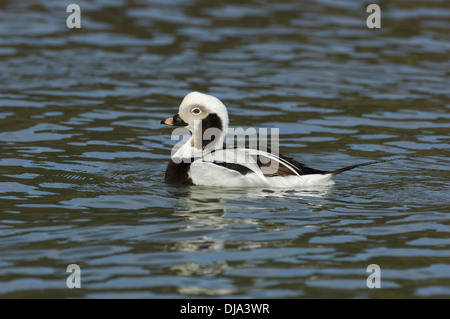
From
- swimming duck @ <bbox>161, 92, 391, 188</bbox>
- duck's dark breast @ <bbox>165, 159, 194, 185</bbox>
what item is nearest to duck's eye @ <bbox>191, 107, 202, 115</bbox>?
swimming duck @ <bbox>161, 92, 391, 188</bbox>

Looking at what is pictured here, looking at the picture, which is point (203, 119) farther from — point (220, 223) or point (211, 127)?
point (220, 223)

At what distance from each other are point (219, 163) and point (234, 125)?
353 cm

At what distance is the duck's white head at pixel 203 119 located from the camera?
9539 millimetres

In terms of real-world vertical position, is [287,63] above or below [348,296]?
above

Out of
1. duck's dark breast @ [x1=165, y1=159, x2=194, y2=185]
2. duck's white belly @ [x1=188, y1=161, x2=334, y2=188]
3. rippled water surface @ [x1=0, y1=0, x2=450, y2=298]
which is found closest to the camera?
rippled water surface @ [x1=0, y1=0, x2=450, y2=298]

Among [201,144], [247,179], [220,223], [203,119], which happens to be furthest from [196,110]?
[220,223]

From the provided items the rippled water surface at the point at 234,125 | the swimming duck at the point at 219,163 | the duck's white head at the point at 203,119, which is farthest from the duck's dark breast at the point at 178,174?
the duck's white head at the point at 203,119

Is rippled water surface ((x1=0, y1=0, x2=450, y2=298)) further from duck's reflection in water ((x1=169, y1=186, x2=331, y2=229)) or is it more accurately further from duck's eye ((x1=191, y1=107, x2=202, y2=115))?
duck's eye ((x1=191, y1=107, x2=202, y2=115))

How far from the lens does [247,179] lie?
30.1 feet

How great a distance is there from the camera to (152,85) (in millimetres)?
14891

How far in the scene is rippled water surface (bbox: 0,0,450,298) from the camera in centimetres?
676
